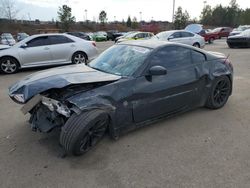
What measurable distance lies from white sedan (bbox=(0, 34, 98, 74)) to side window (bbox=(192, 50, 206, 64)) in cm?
669

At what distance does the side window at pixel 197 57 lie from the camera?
4798 millimetres

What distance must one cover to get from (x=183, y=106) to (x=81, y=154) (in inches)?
81.5

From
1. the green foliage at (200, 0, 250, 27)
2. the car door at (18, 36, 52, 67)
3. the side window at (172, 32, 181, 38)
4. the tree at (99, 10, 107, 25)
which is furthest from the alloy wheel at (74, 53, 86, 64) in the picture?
the green foliage at (200, 0, 250, 27)

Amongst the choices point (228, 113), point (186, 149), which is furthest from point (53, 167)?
point (228, 113)

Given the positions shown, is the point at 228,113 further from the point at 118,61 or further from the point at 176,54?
the point at 118,61

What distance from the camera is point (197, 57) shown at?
4852mm

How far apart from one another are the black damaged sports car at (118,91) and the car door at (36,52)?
232 inches

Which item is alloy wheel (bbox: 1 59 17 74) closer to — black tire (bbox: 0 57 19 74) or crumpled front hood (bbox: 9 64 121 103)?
black tire (bbox: 0 57 19 74)

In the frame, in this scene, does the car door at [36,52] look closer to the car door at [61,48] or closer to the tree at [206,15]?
the car door at [61,48]

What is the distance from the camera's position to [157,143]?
3869 mm

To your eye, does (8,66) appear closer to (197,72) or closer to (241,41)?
(197,72)

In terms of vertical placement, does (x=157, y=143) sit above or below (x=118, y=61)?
below

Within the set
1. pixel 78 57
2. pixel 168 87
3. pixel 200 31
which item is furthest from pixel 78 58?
pixel 200 31

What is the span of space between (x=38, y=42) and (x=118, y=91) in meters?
7.39
